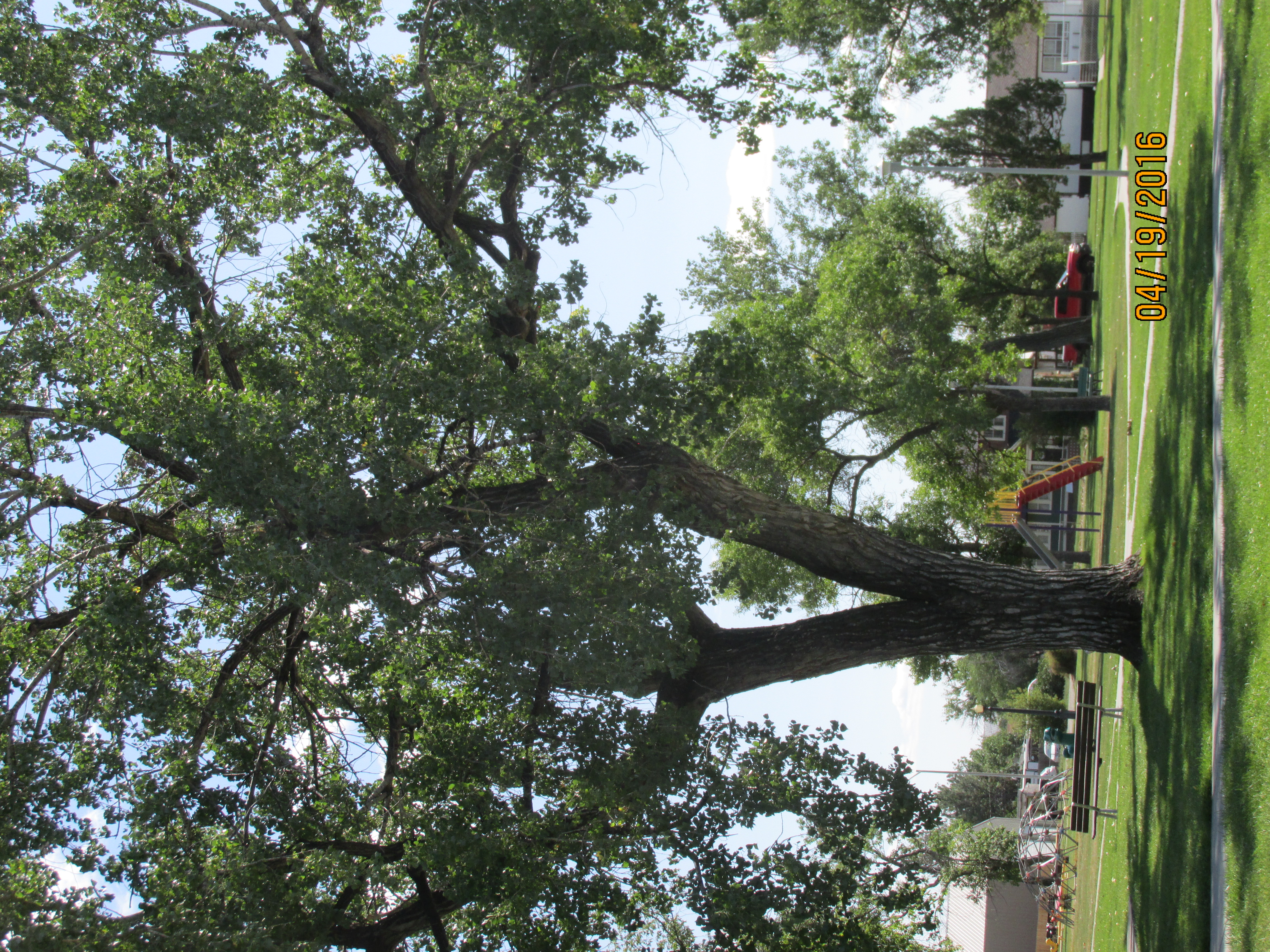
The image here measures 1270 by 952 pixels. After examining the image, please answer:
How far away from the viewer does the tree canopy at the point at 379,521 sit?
747 cm

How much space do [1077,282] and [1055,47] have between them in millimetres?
26288

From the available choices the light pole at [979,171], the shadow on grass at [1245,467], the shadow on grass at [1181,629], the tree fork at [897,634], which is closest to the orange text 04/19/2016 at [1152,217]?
the light pole at [979,171]

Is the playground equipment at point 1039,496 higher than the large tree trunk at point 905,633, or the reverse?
the playground equipment at point 1039,496

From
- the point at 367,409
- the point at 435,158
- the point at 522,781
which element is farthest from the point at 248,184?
the point at 522,781

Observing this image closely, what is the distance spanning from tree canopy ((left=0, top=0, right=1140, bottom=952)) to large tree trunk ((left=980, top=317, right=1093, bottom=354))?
49.3 ft

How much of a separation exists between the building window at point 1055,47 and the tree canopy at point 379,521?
38.4 metres

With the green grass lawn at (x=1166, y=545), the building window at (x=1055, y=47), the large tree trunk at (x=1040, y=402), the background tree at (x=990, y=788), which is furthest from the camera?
the background tree at (x=990, y=788)

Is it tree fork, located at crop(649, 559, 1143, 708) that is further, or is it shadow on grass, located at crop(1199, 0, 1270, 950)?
tree fork, located at crop(649, 559, 1143, 708)

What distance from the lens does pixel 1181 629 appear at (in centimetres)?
989

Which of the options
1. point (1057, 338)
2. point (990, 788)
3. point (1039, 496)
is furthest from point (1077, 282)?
point (990, 788)

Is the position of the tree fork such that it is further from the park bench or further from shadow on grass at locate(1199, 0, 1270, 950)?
the park bench

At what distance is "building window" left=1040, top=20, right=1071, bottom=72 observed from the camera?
41.0 metres

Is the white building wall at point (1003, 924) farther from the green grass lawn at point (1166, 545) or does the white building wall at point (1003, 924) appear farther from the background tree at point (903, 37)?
the background tree at point (903, 37)

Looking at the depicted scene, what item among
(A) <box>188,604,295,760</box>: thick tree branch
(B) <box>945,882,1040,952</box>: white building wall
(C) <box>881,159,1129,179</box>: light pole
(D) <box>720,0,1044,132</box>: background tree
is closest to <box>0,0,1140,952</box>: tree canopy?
(A) <box>188,604,295,760</box>: thick tree branch
